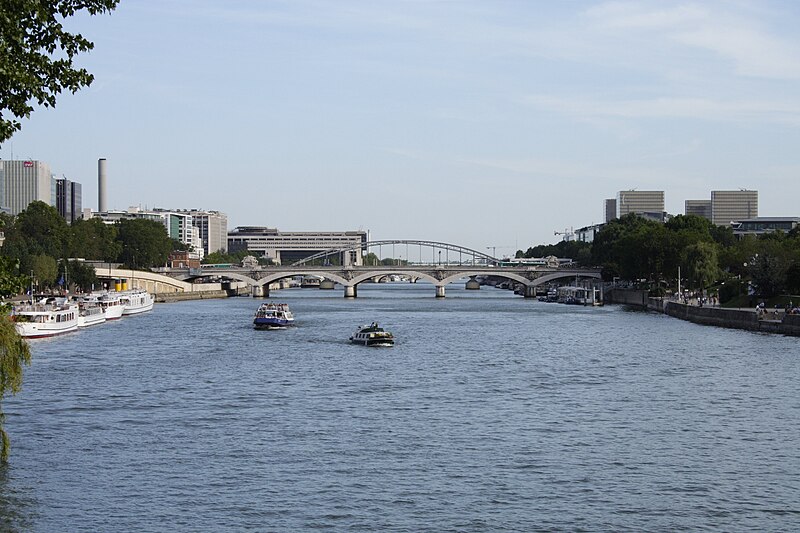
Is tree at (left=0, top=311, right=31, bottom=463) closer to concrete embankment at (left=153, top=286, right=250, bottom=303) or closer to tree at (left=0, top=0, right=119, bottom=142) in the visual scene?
A: tree at (left=0, top=0, right=119, bottom=142)

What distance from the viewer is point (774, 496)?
2409 centimetres

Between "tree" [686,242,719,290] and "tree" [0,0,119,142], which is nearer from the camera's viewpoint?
"tree" [0,0,119,142]

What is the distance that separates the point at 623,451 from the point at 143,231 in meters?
130

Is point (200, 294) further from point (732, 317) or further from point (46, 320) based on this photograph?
point (732, 317)

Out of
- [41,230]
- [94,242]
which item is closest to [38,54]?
[41,230]

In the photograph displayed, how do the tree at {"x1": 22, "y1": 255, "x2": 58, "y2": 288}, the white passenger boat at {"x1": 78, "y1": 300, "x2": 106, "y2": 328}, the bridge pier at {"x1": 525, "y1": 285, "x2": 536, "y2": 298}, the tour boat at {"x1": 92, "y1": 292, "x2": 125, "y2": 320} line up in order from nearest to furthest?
the white passenger boat at {"x1": 78, "y1": 300, "x2": 106, "y2": 328}
the tour boat at {"x1": 92, "y1": 292, "x2": 125, "y2": 320}
the tree at {"x1": 22, "y1": 255, "x2": 58, "y2": 288}
the bridge pier at {"x1": 525, "y1": 285, "x2": 536, "y2": 298}

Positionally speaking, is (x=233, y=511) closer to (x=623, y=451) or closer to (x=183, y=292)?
(x=623, y=451)

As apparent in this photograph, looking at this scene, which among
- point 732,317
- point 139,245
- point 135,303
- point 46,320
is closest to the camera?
point 46,320

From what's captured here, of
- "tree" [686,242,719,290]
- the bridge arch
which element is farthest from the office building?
"tree" [686,242,719,290]

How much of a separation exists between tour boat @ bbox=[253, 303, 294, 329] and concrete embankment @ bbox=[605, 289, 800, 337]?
29.0 metres

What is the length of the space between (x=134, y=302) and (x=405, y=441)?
7354 centimetres

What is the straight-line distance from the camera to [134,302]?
327ft

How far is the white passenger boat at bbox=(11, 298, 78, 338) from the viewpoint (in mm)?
63906

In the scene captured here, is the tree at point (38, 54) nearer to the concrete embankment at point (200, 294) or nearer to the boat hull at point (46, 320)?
the boat hull at point (46, 320)
